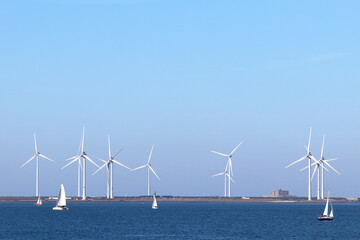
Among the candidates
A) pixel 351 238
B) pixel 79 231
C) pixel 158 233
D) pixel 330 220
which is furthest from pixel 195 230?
pixel 330 220

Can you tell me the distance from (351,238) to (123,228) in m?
48.9

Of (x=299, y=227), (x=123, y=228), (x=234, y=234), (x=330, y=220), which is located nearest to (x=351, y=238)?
(x=234, y=234)

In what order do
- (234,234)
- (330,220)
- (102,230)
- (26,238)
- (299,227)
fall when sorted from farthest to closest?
(330,220) → (299,227) → (102,230) → (234,234) → (26,238)

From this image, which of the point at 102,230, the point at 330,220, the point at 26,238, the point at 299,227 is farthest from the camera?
the point at 330,220

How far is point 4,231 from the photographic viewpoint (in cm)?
14750

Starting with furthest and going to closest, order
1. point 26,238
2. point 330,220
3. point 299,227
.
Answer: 1. point 330,220
2. point 299,227
3. point 26,238

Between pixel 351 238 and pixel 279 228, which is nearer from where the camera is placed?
pixel 351 238

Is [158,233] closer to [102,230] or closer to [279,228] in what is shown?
[102,230]

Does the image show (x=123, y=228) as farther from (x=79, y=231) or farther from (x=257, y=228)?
(x=257, y=228)

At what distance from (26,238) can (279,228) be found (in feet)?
187

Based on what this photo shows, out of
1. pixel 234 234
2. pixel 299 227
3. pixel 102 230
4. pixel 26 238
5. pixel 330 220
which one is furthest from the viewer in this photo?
pixel 330 220

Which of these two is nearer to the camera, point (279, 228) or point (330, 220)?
point (279, 228)

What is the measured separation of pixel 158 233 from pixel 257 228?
91.6 ft

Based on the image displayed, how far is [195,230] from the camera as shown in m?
152
